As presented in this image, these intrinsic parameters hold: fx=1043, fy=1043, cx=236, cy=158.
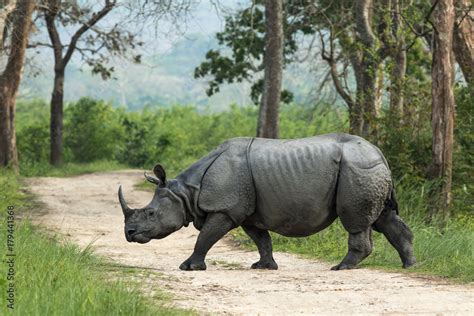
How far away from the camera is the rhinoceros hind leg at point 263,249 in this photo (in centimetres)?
1002

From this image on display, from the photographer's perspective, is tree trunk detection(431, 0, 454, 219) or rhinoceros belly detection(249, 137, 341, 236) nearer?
rhinoceros belly detection(249, 137, 341, 236)

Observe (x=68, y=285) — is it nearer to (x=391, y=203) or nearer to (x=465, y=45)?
(x=391, y=203)

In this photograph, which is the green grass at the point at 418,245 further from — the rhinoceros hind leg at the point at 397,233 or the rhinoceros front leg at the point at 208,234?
the rhinoceros front leg at the point at 208,234

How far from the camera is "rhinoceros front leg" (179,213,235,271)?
9.70 m

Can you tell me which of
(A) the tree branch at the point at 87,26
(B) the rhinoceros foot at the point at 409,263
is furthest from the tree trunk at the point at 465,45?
(A) the tree branch at the point at 87,26

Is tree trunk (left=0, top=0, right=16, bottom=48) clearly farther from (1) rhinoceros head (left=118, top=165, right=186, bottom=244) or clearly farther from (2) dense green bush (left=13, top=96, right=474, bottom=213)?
(1) rhinoceros head (left=118, top=165, right=186, bottom=244)

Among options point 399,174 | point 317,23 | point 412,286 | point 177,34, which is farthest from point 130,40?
point 412,286

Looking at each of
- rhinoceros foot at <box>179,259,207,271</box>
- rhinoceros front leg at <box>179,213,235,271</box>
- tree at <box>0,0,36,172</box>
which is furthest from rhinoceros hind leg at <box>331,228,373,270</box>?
tree at <box>0,0,36,172</box>

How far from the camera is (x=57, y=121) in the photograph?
29469mm

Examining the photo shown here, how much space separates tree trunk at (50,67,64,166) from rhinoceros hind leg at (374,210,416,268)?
66.3 ft

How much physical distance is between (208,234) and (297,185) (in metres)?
0.95

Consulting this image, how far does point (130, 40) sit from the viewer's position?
91.9ft

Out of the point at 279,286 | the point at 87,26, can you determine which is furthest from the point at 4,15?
the point at 87,26

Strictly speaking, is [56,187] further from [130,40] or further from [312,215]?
[312,215]
